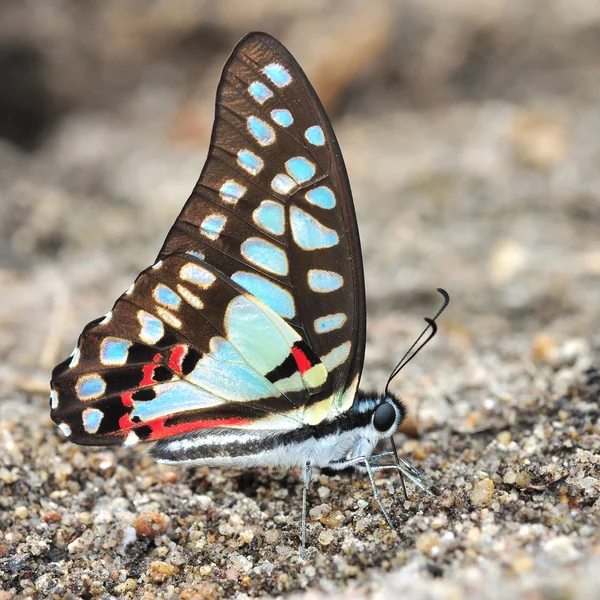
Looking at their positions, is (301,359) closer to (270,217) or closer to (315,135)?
(270,217)

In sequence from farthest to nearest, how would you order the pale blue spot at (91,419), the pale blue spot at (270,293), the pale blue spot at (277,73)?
the pale blue spot at (91,419)
the pale blue spot at (270,293)
the pale blue spot at (277,73)

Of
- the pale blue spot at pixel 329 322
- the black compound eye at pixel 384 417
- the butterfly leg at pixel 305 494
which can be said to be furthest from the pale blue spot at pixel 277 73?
the butterfly leg at pixel 305 494

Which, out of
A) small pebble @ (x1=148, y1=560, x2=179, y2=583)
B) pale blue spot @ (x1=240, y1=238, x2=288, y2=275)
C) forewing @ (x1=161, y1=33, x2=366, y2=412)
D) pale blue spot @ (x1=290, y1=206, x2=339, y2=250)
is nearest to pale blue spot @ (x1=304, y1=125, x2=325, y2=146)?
forewing @ (x1=161, y1=33, x2=366, y2=412)

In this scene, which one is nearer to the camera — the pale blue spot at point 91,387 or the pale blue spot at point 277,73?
the pale blue spot at point 277,73

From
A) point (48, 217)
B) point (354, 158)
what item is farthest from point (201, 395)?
point (354, 158)

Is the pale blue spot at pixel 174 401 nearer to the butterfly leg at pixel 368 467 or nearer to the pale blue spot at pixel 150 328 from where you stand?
the pale blue spot at pixel 150 328

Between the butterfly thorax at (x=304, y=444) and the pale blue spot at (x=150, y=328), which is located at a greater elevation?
the pale blue spot at (x=150, y=328)
